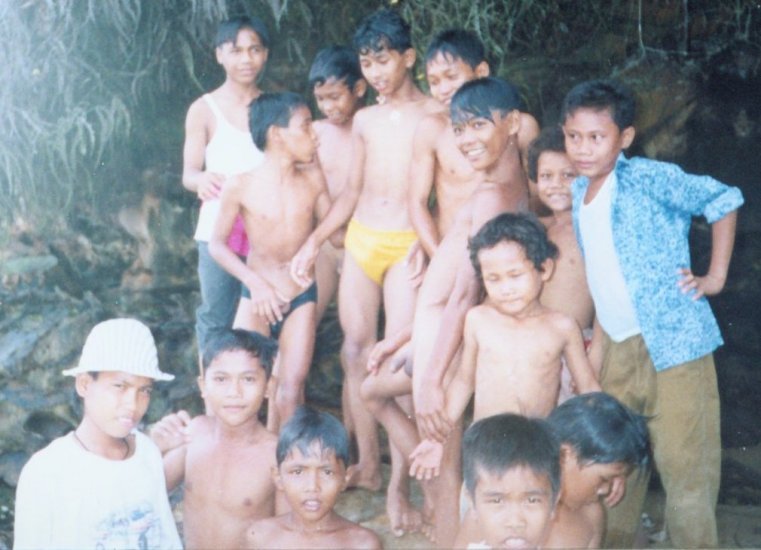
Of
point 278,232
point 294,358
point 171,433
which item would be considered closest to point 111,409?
point 171,433

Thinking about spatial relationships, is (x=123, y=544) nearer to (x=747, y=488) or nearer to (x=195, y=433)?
(x=195, y=433)

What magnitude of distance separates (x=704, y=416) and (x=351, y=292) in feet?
4.04

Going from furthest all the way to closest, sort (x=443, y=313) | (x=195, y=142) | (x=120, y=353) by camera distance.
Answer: (x=195, y=142)
(x=443, y=313)
(x=120, y=353)

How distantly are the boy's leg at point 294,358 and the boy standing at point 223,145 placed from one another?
278 mm

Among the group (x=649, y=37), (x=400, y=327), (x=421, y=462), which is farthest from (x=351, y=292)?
(x=649, y=37)

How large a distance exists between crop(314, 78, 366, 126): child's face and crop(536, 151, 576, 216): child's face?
78 cm

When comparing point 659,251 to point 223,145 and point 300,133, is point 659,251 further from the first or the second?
point 223,145

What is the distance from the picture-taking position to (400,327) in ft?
13.6

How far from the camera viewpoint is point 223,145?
14.4ft

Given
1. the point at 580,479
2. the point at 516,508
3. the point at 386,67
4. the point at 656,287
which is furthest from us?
the point at 386,67

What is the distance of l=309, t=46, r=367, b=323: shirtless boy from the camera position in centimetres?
437

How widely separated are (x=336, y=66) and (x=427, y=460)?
4.60ft

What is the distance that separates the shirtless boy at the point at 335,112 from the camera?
4.37 meters

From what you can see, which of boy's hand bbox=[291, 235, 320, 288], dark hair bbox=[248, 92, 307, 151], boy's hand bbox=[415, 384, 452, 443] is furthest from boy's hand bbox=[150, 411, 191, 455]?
dark hair bbox=[248, 92, 307, 151]
